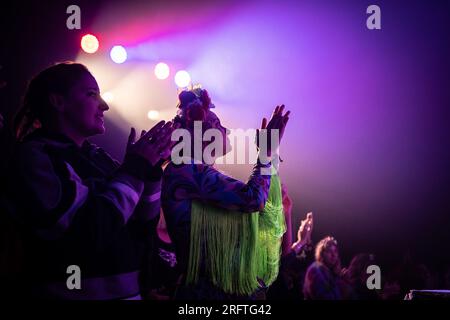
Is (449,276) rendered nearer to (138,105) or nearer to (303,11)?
(303,11)

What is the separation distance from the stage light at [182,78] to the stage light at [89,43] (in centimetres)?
55

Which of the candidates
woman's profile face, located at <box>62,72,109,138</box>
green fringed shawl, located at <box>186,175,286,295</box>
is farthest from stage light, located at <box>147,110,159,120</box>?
green fringed shawl, located at <box>186,175,286,295</box>

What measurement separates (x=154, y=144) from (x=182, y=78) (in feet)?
2.36

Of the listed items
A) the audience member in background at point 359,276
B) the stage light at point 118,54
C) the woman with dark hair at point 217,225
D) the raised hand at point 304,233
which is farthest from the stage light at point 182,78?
the audience member in background at point 359,276

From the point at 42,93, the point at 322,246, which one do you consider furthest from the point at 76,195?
the point at 322,246

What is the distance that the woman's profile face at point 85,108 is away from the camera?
9.72 ft

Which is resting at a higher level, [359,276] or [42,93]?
[42,93]

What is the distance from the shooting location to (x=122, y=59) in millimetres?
3408

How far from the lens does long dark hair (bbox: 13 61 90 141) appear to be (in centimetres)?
297

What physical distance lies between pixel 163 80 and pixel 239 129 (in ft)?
1.96

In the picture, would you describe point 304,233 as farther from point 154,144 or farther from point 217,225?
point 154,144

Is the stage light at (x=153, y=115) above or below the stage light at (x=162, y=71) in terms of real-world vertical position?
below

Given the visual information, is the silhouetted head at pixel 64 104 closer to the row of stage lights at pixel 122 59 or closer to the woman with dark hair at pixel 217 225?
the row of stage lights at pixel 122 59
